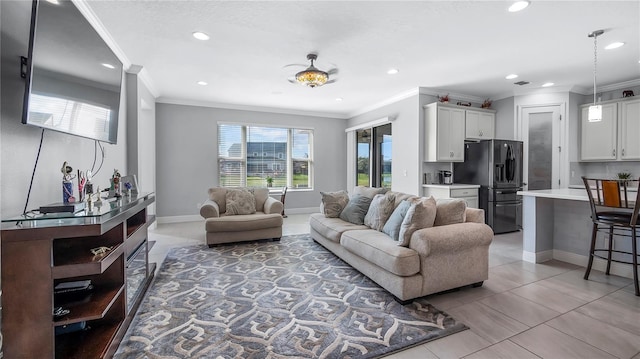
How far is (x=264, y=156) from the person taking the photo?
6.76 metres

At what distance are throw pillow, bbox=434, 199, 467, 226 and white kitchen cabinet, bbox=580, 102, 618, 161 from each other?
4.12 metres

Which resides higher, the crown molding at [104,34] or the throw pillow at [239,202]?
the crown molding at [104,34]

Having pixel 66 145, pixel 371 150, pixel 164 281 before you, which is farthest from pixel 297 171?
pixel 66 145

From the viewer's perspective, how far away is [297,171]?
7152 mm

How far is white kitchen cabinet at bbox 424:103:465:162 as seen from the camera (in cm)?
498

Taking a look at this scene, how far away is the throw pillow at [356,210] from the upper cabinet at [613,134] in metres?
4.46

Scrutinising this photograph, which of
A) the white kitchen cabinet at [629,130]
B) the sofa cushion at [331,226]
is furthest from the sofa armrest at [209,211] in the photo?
the white kitchen cabinet at [629,130]

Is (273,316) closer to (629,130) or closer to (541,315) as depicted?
(541,315)

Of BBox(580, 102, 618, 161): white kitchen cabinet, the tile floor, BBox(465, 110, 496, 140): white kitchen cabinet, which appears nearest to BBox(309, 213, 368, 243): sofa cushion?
the tile floor

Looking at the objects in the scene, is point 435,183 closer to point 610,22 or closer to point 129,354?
point 610,22

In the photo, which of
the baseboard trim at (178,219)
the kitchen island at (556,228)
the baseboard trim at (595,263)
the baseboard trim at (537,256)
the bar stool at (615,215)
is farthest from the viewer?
the baseboard trim at (178,219)

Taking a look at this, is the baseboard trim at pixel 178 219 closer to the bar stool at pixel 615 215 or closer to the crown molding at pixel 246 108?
the crown molding at pixel 246 108

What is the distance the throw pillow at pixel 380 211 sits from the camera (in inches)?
125

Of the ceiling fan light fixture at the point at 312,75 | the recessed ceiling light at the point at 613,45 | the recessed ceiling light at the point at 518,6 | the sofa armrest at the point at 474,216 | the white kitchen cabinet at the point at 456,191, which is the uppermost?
the recessed ceiling light at the point at 613,45
